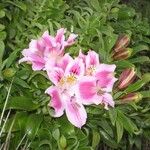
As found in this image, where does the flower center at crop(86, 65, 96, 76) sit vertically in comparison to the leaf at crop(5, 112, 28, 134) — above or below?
above

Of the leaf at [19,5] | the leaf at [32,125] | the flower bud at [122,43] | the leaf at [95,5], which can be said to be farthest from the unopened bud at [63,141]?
the leaf at [95,5]

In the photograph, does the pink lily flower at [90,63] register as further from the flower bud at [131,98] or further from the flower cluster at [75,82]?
the flower bud at [131,98]

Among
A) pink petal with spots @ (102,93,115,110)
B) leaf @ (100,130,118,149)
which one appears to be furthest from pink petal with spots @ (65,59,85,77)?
leaf @ (100,130,118,149)

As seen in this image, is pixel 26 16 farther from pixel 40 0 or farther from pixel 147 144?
pixel 147 144

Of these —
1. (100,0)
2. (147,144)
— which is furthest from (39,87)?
(147,144)

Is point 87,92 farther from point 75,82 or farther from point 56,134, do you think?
point 56,134

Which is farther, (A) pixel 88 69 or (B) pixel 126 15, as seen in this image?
(B) pixel 126 15

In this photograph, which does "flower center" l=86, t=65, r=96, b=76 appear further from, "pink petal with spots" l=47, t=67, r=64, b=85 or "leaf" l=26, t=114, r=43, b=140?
"leaf" l=26, t=114, r=43, b=140
